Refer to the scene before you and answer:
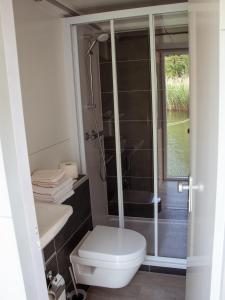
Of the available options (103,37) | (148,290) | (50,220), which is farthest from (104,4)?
(148,290)

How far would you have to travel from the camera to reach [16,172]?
0.90 meters

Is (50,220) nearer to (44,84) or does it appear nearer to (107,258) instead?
(107,258)

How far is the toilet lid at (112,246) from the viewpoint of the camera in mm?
1915

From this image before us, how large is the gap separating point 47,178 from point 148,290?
4.15 feet

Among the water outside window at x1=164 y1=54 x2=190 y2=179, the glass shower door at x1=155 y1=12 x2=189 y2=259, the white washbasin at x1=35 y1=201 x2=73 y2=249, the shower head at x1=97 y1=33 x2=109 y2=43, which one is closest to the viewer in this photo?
the white washbasin at x1=35 y1=201 x2=73 y2=249

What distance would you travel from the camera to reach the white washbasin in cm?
123

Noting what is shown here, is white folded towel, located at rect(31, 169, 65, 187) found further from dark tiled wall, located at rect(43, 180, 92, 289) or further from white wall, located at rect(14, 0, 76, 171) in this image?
dark tiled wall, located at rect(43, 180, 92, 289)

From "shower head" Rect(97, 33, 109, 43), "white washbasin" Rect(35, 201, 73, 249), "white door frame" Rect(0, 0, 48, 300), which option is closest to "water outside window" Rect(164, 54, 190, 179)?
"shower head" Rect(97, 33, 109, 43)

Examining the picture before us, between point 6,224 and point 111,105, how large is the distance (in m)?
1.98

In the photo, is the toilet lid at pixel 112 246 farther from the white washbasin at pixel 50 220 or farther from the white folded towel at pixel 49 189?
the white washbasin at pixel 50 220

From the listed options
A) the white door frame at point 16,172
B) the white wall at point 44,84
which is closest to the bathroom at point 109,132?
the white wall at point 44,84

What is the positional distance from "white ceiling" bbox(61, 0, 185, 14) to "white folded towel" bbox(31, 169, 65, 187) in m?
1.33

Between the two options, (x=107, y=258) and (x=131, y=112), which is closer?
(x=107, y=258)

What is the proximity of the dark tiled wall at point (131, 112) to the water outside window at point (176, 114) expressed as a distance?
22cm
